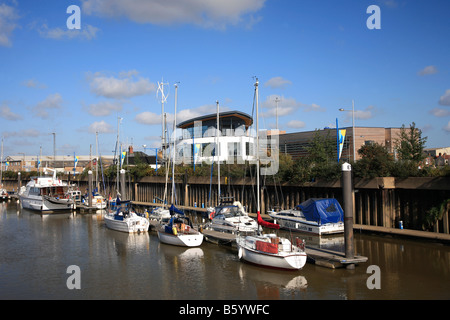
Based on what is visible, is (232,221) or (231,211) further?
(231,211)

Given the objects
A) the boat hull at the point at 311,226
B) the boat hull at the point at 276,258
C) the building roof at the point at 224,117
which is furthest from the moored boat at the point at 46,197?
the boat hull at the point at 276,258

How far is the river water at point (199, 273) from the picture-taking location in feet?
60.2

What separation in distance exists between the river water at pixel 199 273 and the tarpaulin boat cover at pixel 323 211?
155 centimetres

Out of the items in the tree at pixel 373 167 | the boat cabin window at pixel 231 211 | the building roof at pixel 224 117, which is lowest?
the boat cabin window at pixel 231 211

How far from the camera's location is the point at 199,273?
21891 mm

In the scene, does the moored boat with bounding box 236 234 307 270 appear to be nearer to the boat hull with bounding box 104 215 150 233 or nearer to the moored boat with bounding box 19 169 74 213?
the boat hull with bounding box 104 215 150 233

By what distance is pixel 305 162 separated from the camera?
40219 millimetres

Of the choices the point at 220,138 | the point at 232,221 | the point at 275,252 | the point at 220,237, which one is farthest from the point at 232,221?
the point at 220,138

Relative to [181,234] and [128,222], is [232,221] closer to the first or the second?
[181,234]

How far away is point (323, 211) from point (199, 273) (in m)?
13.3

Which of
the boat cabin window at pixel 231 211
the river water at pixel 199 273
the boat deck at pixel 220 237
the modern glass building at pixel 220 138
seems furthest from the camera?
the modern glass building at pixel 220 138

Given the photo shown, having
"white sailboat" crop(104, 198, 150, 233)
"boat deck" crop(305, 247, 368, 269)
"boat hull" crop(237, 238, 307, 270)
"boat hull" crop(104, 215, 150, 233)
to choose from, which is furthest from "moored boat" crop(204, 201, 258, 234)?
"boat deck" crop(305, 247, 368, 269)

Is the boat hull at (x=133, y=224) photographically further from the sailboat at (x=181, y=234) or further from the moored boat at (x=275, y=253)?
the moored boat at (x=275, y=253)

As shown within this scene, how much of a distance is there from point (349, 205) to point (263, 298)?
7061 millimetres
